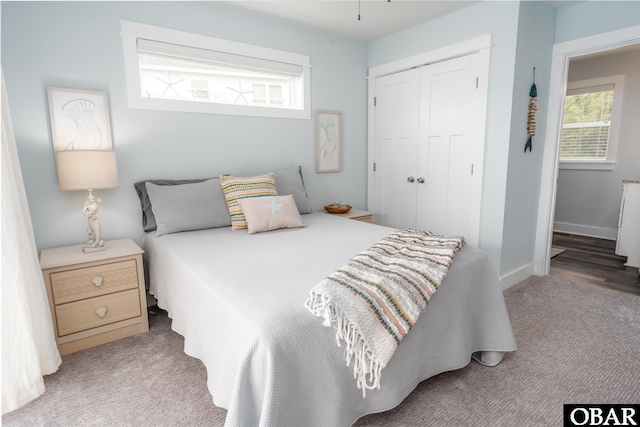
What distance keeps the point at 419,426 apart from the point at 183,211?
198 centimetres

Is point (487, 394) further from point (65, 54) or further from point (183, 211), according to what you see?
point (65, 54)

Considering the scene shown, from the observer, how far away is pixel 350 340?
132cm

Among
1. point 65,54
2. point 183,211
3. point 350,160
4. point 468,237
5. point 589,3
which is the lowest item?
point 468,237

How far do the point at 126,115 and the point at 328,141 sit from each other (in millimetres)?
1915

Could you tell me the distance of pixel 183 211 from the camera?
8.33ft

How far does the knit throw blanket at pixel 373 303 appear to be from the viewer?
4.30 ft

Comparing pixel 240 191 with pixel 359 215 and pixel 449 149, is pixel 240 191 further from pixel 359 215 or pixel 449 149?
pixel 449 149

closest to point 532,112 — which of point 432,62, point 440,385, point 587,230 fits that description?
point 432,62

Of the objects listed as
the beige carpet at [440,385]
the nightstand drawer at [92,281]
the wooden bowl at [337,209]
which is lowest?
the beige carpet at [440,385]

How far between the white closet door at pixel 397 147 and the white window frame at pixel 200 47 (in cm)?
88

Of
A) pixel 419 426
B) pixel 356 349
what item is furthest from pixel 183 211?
pixel 419 426

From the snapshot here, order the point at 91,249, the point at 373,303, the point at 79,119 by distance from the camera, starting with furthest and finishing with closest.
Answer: the point at 79,119 < the point at 91,249 < the point at 373,303

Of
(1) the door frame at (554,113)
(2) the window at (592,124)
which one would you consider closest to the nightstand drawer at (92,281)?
(1) the door frame at (554,113)

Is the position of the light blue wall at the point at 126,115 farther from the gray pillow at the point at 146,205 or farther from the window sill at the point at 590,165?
the window sill at the point at 590,165
